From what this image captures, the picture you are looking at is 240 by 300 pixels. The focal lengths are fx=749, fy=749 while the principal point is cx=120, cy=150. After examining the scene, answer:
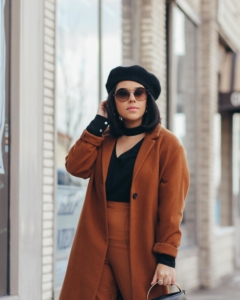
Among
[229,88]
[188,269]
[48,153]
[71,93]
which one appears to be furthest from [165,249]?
[229,88]

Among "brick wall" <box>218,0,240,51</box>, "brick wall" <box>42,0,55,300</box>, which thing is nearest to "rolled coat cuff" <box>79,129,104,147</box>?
"brick wall" <box>42,0,55,300</box>

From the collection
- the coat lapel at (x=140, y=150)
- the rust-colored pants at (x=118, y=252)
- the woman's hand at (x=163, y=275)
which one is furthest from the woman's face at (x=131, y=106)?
the woman's hand at (x=163, y=275)

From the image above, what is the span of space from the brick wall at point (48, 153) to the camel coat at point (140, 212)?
7.10 ft

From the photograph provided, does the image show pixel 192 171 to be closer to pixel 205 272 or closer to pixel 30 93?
pixel 205 272

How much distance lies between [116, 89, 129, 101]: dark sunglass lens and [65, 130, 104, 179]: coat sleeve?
0.75 feet

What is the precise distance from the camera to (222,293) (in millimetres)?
10406

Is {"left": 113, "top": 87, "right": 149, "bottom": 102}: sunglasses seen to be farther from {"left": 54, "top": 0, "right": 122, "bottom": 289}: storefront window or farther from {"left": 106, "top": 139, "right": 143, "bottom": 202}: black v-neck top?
{"left": 54, "top": 0, "right": 122, "bottom": 289}: storefront window

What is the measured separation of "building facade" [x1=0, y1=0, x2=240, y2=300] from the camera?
18.3ft

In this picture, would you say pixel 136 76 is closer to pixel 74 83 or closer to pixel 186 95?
pixel 74 83

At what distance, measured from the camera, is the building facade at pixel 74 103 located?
5.59 m

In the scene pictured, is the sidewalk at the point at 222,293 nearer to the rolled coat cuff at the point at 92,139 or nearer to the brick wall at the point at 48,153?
the brick wall at the point at 48,153

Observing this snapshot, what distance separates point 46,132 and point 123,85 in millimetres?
2268

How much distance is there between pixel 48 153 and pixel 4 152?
0.60m

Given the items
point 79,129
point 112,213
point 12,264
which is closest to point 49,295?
point 12,264
